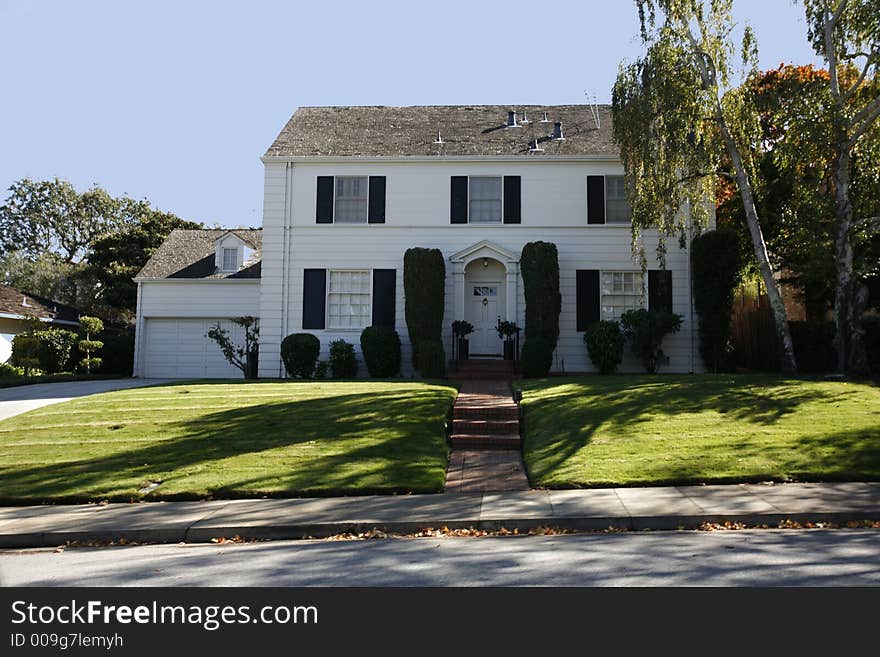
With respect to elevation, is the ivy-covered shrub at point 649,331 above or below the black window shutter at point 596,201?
below

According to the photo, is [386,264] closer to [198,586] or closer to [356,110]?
[356,110]

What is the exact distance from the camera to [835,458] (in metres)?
9.45

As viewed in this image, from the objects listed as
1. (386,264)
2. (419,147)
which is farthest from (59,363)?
(419,147)

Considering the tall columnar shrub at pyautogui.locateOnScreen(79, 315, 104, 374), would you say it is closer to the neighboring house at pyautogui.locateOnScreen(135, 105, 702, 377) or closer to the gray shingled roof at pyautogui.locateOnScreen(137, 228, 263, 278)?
the gray shingled roof at pyautogui.locateOnScreen(137, 228, 263, 278)

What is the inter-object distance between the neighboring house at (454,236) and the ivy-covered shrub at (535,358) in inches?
58.6

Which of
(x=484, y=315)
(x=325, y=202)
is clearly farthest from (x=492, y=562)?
(x=325, y=202)

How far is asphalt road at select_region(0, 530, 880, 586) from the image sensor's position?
5215mm

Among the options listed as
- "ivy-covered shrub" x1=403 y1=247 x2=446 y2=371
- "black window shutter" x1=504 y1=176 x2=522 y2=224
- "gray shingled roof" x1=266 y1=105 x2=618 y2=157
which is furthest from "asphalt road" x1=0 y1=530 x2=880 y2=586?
"gray shingled roof" x1=266 y1=105 x2=618 y2=157

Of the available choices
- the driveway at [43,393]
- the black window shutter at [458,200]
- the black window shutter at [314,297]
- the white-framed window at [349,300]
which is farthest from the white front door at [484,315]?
the driveway at [43,393]

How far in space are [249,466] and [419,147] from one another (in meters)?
13.7

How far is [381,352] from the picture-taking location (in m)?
19.1

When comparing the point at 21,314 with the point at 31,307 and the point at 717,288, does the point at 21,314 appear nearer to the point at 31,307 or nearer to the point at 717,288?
the point at 31,307

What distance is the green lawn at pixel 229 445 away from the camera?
915 centimetres

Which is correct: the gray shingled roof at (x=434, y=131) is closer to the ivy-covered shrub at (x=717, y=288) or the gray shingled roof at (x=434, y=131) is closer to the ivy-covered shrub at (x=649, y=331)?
the ivy-covered shrub at (x=717, y=288)
